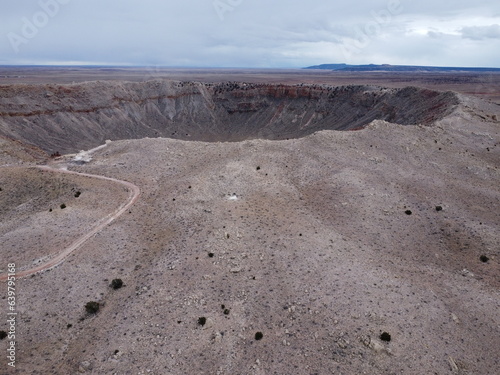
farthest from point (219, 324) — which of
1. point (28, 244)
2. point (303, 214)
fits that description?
point (28, 244)

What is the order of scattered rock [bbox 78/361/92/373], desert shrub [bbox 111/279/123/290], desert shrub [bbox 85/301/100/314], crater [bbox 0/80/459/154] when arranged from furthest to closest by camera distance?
1. crater [bbox 0/80/459/154]
2. desert shrub [bbox 111/279/123/290]
3. desert shrub [bbox 85/301/100/314]
4. scattered rock [bbox 78/361/92/373]

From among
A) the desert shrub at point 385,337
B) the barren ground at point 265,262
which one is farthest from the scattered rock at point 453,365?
the desert shrub at point 385,337

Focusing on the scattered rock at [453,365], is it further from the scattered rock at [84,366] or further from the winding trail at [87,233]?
the winding trail at [87,233]

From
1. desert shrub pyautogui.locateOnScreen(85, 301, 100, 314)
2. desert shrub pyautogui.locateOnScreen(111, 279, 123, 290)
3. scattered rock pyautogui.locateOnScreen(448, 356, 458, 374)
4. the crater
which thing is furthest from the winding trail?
the crater

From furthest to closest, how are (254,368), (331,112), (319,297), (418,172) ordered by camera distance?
(331,112), (418,172), (319,297), (254,368)

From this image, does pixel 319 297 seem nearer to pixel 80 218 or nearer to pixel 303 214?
pixel 303 214

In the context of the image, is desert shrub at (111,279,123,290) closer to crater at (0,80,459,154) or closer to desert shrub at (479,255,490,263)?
desert shrub at (479,255,490,263)
